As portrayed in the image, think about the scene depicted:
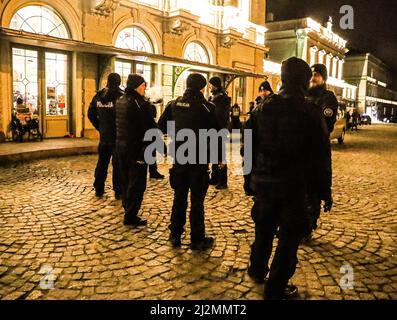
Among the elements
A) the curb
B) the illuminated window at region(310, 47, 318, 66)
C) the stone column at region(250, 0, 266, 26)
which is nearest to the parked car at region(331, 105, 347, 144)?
the stone column at region(250, 0, 266, 26)

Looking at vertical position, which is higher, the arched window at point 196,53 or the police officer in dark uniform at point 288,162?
the arched window at point 196,53

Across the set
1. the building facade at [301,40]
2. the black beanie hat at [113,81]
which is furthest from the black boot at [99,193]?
the building facade at [301,40]

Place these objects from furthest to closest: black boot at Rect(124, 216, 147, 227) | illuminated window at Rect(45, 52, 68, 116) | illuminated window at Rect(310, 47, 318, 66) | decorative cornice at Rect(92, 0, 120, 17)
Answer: illuminated window at Rect(310, 47, 318, 66), decorative cornice at Rect(92, 0, 120, 17), illuminated window at Rect(45, 52, 68, 116), black boot at Rect(124, 216, 147, 227)

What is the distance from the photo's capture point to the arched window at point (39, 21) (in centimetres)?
1161

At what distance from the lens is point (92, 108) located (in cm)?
629

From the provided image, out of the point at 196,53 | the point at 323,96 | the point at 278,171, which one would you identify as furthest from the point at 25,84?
the point at 278,171

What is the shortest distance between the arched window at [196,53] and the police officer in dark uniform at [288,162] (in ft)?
52.7

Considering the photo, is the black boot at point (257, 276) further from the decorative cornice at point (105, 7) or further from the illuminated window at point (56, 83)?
the decorative cornice at point (105, 7)

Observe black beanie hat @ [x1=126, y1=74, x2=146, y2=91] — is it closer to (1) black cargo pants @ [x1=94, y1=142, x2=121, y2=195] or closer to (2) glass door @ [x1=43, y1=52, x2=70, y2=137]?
(1) black cargo pants @ [x1=94, y1=142, x2=121, y2=195]

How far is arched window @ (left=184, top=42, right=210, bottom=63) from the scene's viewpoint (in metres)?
18.5

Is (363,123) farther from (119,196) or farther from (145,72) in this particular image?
(119,196)

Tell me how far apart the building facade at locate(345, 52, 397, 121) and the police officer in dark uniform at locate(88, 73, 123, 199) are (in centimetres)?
5887

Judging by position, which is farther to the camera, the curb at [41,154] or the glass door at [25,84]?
the glass door at [25,84]
